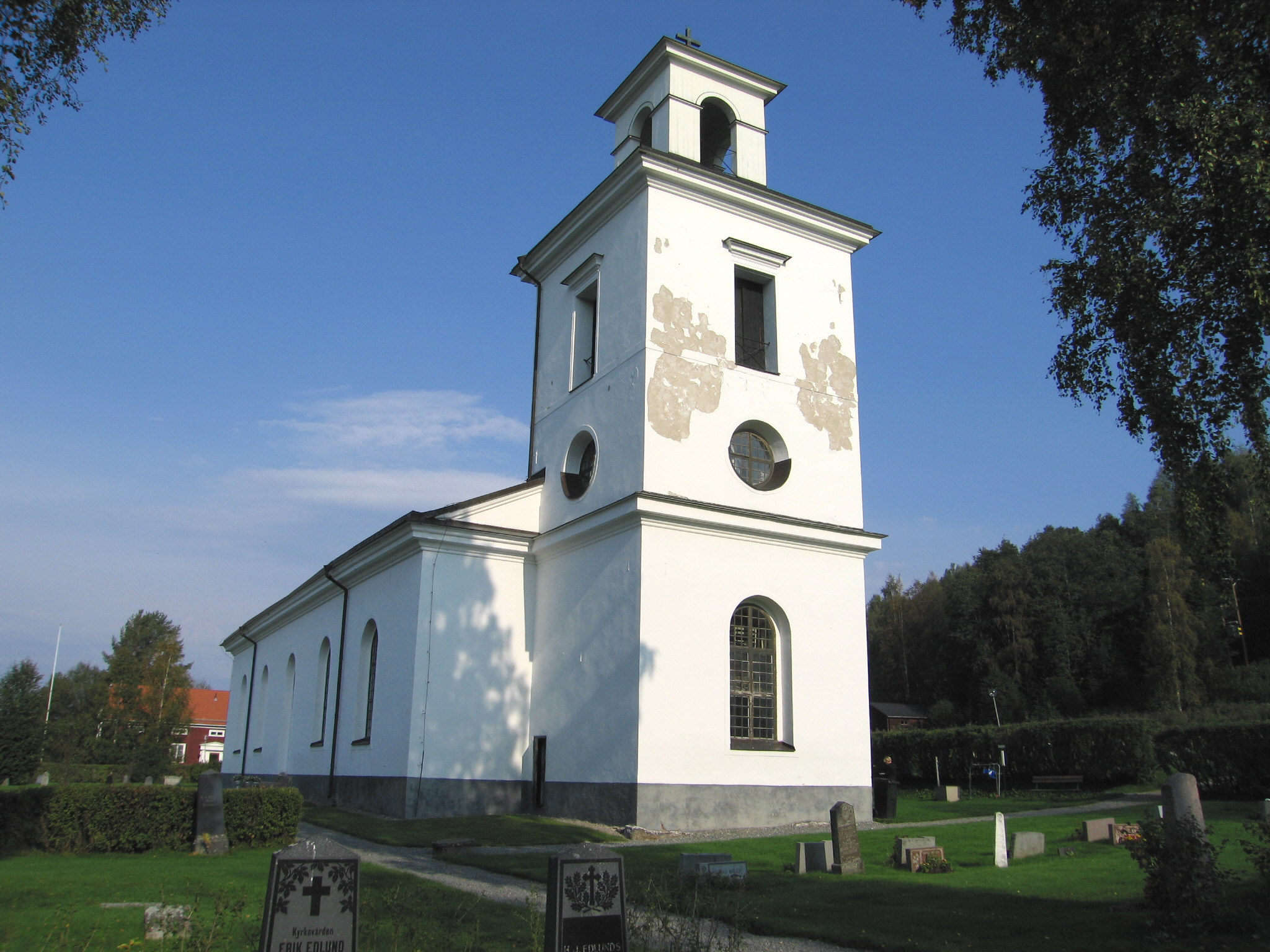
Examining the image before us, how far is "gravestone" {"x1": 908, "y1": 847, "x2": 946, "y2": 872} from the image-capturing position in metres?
12.0

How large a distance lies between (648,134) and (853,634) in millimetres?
13116

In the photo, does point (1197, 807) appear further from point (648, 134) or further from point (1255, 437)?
point (648, 134)

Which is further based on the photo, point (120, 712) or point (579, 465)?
point (120, 712)

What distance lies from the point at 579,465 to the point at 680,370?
12.5 feet

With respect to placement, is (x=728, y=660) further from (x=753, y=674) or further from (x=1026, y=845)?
(x=1026, y=845)

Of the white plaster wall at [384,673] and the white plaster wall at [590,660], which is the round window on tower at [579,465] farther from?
the white plaster wall at [384,673]

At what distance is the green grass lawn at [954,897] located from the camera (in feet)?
26.4

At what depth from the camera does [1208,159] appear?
8.22m

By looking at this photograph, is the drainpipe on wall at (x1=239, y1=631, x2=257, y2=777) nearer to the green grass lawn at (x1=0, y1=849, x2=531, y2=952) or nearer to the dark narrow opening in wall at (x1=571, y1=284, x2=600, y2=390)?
the dark narrow opening in wall at (x1=571, y1=284, x2=600, y2=390)

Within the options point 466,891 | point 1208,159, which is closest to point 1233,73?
point 1208,159

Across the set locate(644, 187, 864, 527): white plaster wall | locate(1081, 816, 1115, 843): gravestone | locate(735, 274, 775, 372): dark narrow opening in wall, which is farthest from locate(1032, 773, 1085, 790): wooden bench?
locate(735, 274, 775, 372): dark narrow opening in wall

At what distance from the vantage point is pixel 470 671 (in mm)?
20391

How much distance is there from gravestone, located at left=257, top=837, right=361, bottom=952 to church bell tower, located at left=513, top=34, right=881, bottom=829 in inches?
456

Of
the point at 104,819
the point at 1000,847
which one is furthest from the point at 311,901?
the point at 104,819
